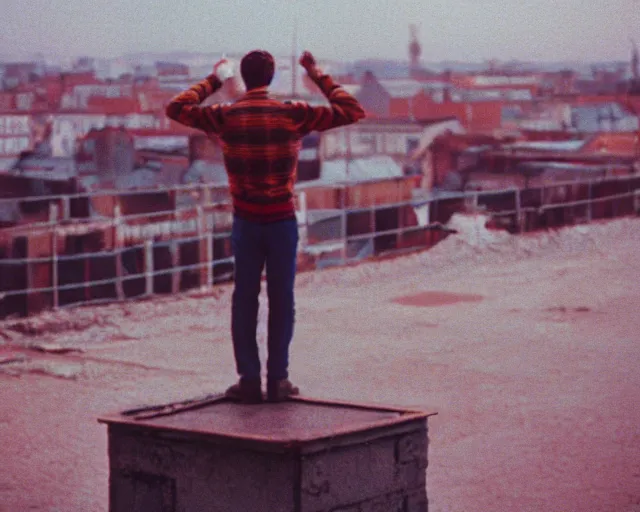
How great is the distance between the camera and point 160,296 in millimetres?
11312

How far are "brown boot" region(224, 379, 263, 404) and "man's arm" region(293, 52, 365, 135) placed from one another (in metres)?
0.88

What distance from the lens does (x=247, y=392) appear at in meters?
4.38

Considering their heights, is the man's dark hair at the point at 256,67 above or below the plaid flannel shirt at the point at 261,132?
above

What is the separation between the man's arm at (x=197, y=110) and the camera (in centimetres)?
436

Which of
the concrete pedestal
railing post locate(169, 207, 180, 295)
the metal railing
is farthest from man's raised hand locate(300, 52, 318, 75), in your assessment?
railing post locate(169, 207, 180, 295)

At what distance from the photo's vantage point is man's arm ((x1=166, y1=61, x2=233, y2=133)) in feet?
14.3

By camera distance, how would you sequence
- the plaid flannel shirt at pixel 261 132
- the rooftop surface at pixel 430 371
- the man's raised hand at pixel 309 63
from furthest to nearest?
1. the rooftop surface at pixel 430 371
2. the man's raised hand at pixel 309 63
3. the plaid flannel shirt at pixel 261 132

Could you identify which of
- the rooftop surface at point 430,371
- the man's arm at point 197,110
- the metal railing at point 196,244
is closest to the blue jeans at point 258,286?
the man's arm at point 197,110

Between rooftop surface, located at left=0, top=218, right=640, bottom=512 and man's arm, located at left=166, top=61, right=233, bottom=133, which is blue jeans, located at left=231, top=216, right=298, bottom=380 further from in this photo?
rooftop surface, located at left=0, top=218, right=640, bottom=512

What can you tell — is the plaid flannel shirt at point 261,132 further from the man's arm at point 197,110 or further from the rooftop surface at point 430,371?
the rooftop surface at point 430,371

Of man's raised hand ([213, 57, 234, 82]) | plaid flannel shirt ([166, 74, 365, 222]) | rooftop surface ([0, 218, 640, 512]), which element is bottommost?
rooftop surface ([0, 218, 640, 512])

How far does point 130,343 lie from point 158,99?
46.4 metres

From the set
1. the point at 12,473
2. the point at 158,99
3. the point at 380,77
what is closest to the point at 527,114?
the point at 380,77

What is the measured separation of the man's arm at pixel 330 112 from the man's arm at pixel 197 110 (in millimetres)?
268
